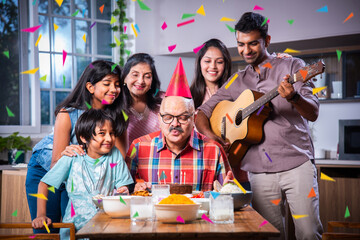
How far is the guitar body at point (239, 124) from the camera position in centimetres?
264

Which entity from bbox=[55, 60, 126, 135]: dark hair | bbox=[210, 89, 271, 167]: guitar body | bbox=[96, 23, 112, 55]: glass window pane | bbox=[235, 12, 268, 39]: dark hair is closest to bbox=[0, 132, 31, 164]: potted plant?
bbox=[96, 23, 112, 55]: glass window pane

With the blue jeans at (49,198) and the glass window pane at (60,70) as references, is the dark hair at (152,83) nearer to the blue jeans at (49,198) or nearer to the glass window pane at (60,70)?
the blue jeans at (49,198)

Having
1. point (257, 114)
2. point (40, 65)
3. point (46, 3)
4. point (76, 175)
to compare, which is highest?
point (46, 3)

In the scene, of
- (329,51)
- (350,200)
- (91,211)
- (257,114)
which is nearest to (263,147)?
(257,114)

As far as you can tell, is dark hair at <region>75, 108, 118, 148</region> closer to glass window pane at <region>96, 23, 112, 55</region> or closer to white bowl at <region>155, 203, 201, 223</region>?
white bowl at <region>155, 203, 201, 223</region>

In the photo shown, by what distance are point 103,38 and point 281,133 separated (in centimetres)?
347

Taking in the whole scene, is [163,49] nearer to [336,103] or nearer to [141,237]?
[336,103]

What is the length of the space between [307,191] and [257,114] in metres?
0.51

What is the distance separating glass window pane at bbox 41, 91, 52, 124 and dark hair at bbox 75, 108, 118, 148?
114 inches

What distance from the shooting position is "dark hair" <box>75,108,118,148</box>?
230cm

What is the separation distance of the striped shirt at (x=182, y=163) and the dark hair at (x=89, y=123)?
9.0 inches

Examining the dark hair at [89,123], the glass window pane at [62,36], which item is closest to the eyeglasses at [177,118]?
the dark hair at [89,123]

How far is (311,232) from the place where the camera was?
2.40 meters

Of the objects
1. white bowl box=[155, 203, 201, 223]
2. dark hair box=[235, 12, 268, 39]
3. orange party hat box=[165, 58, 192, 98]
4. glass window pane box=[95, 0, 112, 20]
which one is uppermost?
glass window pane box=[95, 0, 112, 20]
